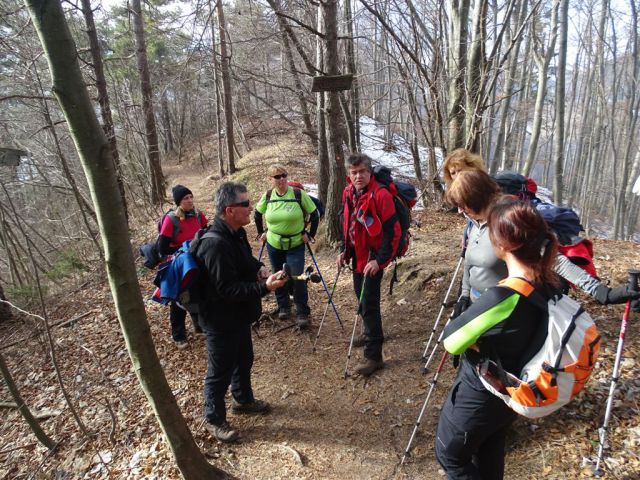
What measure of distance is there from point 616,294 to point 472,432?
1530 mm

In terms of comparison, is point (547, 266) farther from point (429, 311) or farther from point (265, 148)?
point (265, 148)

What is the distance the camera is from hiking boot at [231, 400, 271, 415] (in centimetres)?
369

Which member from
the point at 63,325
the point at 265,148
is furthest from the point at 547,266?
the point at 265,148

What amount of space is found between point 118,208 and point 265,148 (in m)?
18.6

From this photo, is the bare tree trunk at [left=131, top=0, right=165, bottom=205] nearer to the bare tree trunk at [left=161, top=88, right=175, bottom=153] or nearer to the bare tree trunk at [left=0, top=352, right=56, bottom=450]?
the bare tree trunk at [left=0, top=352, right=56, bottom=450]

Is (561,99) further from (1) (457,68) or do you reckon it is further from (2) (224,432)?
(2) (224,432)

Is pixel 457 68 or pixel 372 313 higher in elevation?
pixel 457 68

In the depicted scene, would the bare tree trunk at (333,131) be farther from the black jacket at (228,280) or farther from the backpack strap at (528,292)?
the backpack strap at (528,292)

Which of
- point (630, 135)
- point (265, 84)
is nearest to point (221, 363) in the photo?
point (265, 84)

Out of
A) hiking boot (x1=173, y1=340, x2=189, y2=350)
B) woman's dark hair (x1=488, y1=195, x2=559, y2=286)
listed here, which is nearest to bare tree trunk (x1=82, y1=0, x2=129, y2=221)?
hiking boot (x1=173, y1=340, x2=189, y2=350)

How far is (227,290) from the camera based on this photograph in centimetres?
288

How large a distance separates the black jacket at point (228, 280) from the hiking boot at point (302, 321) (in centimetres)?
196

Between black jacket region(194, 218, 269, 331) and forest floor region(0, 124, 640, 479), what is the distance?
1.27 m

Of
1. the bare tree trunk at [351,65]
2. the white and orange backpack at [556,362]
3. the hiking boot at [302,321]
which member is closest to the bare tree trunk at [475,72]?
the bare tree trunk at [351,65]
